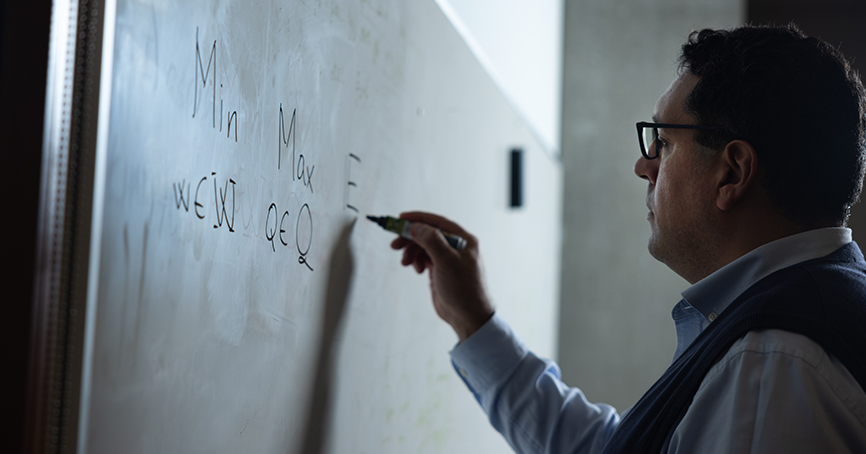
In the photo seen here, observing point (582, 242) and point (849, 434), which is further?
point (582, 242)

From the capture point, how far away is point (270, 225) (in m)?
0.61

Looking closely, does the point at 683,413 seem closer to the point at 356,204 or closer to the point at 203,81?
the point at 356,204

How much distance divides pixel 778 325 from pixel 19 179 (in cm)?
61

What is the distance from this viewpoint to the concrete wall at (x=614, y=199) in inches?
112

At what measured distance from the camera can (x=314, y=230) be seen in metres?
0.70

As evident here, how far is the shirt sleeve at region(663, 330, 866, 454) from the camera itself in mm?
532

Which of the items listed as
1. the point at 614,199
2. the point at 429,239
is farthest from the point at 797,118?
the point at 614,199

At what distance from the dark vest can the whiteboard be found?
368 mm

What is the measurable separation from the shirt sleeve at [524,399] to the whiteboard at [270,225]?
0.10 metres

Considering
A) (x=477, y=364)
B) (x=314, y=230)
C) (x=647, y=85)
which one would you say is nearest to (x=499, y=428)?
(x=477, y=364)

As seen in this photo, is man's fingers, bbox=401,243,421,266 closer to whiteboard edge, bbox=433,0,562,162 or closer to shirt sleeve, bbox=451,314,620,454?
shirt sleeve, bbox=451,314,620,454

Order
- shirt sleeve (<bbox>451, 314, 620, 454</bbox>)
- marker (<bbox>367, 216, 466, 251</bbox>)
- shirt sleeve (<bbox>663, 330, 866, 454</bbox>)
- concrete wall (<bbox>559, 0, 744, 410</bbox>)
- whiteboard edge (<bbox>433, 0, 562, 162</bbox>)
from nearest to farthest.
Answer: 1. shirt sleeve (<bbox>663, 330, 866, 454</bbox>)
2. marker (<bbox>367, 216, 466, 251</bbox>)
3. shirt sleeve (<bbox>451, 314, 620, 454</bbox>)
4. whiteboard edge (<bbox>433, 0, 562, 162</bbox>)
5. concrete wall (<bbox>559, 0, 744, 410</bbox>)

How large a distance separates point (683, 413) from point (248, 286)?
1.49 feet

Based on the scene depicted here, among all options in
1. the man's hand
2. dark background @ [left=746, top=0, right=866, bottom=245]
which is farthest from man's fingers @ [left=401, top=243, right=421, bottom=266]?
dark background @ [left=746, top=0, right=866, bottom=245]
